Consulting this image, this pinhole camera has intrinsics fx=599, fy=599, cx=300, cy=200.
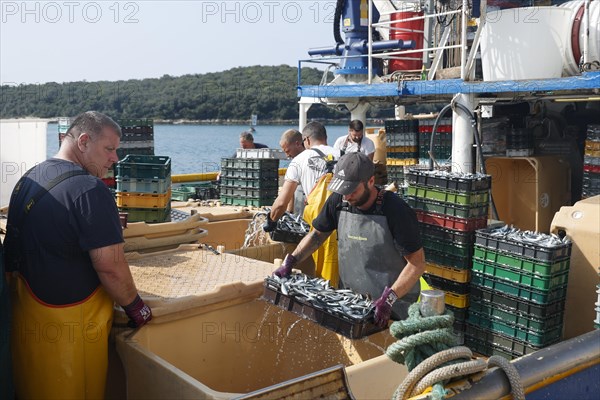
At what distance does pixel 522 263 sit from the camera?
196 inches

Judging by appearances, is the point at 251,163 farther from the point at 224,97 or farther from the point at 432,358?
the point at 224,97

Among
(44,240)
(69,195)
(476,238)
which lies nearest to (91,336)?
(44,240)

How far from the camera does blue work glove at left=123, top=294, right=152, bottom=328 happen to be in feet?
10.9

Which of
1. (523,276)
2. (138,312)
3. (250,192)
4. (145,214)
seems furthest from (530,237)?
(250,192)

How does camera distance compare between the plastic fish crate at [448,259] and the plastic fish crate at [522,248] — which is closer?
the plastic fish crate at [522,248]

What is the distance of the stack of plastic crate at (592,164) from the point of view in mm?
7957

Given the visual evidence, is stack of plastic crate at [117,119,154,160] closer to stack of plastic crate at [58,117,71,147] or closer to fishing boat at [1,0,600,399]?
stack of plastic crate at [58,117,71,147]

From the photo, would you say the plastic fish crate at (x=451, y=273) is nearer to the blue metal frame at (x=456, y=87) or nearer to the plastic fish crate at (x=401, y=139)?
the blue metal frame at (x=456, y=87)

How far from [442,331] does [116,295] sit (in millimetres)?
1767

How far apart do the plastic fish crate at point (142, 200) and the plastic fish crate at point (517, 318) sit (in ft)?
9.62

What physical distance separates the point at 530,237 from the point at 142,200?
3.33m

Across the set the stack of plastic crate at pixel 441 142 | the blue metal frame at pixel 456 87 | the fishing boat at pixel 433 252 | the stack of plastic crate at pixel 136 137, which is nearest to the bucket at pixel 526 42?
the fishing boat at pixel 433 252

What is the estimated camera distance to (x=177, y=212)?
5.83 metres

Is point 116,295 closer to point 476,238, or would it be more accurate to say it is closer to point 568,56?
point 476,238
